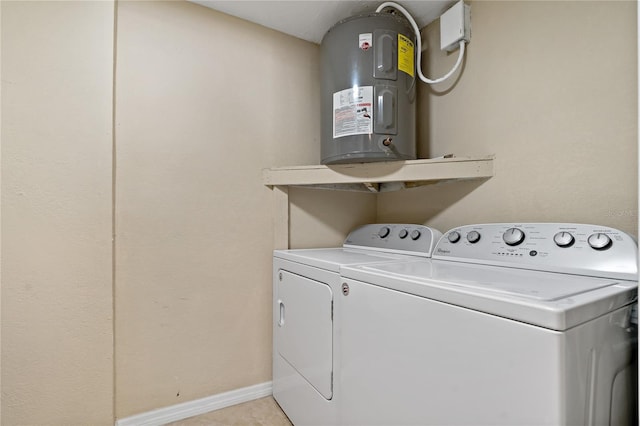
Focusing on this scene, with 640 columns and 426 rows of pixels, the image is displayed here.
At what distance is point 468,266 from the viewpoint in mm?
1108

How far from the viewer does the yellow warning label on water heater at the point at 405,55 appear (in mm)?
1439

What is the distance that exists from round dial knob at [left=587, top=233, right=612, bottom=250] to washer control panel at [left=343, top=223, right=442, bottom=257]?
0.53 metres

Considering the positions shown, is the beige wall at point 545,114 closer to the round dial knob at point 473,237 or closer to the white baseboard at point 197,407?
the round dial knob at point 473,237

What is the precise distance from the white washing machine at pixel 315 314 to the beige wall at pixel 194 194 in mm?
179

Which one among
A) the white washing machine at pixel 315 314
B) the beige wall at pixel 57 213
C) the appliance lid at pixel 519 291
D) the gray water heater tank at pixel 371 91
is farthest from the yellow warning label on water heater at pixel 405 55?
the beige wall at pixel 57 213

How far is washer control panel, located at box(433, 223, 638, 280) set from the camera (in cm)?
86

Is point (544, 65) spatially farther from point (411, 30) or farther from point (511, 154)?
point (411, 30)

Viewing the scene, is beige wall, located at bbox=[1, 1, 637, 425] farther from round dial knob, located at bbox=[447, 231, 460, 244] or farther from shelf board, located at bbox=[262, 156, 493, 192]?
round dial knob, located at bbox=[447, 231, 460, 244]

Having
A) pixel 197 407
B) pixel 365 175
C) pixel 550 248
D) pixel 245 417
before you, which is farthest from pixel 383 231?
pixel 197 407

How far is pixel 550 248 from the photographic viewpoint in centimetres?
100

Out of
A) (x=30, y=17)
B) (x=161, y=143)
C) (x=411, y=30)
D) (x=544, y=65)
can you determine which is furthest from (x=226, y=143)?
(x=544, y=65)

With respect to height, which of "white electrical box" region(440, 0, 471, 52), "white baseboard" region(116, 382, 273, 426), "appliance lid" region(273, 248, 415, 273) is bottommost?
"white baseboard" region(116, 382, 273, 426)

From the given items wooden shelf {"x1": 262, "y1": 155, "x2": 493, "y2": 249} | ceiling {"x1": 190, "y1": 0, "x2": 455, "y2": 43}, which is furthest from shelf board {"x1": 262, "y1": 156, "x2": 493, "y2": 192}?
ceiling {"x1": 190, "y1": 0, "x2": 455, "y2": 43}

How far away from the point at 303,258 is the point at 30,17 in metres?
1.45
